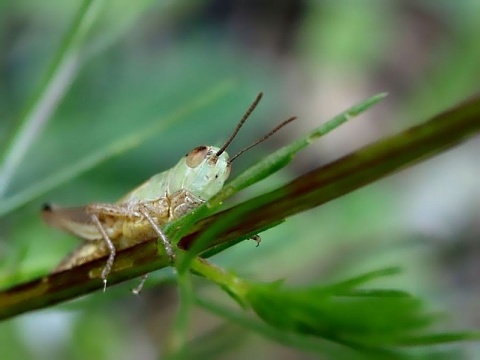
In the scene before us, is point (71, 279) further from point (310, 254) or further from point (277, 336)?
point (310, 254)

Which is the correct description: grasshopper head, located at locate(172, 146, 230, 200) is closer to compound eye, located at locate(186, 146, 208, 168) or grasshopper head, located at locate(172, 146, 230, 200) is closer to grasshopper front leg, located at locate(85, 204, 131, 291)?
compound eye, located at locate(186, 146, 208, 168)

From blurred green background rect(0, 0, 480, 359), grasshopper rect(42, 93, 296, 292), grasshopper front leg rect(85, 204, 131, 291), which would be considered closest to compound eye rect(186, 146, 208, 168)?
grasshopper rect(42, 93, 296, 292)

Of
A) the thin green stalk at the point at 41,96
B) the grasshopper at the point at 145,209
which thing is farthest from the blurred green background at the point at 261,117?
the thin green stalk at the point at 41,96

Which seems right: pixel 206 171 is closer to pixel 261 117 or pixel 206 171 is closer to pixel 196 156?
pixel 196 156

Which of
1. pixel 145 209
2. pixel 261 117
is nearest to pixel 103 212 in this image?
pixel 145 209

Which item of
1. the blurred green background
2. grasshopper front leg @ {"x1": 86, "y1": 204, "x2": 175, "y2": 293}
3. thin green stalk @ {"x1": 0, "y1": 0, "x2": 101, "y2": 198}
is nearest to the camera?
thin green stalk @ {"x1": 0, "y1": 0, "x2": 101, "y2": 198}

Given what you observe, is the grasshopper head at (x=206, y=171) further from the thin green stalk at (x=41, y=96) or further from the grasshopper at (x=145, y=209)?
the thin green stalk at (x=41, y=96)

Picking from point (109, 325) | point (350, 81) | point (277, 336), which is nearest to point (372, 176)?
point (277, 336)
